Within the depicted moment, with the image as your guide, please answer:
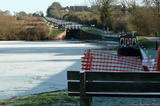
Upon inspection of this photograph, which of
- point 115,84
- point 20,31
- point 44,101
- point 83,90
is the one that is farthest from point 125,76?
point 20,31

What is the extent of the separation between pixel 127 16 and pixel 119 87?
4933 cm

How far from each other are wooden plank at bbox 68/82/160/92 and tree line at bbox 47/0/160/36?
30882mm

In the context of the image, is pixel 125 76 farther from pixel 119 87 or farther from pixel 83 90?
pixel 83 90

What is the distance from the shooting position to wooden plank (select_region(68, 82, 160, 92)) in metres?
5.16

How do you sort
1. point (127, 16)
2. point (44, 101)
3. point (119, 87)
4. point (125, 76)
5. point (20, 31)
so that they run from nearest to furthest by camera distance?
1. point (125, 76)
2. point (119, 87)
3. point (44, 101)
4. point (127, 16)
5. point (20, 31)

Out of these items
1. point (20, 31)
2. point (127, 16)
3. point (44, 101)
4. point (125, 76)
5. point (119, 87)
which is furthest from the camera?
point (20, 31)

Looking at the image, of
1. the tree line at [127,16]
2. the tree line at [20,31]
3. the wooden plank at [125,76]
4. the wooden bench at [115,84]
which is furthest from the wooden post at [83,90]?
the tree line at [20,31]

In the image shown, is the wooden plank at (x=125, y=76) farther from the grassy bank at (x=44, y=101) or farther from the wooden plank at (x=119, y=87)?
the grassy bank at (x=44, y=101)

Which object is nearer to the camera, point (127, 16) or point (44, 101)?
point (44, 101)

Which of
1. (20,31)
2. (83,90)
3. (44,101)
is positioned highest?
(83,90)

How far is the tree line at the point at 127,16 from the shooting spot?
3781 cm

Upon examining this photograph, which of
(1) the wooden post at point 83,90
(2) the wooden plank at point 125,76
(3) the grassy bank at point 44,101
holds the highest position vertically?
(2) the wooden plank at point 125,76

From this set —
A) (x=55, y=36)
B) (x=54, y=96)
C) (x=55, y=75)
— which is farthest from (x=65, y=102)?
(x=55, y=36)

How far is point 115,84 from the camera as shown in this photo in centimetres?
522
